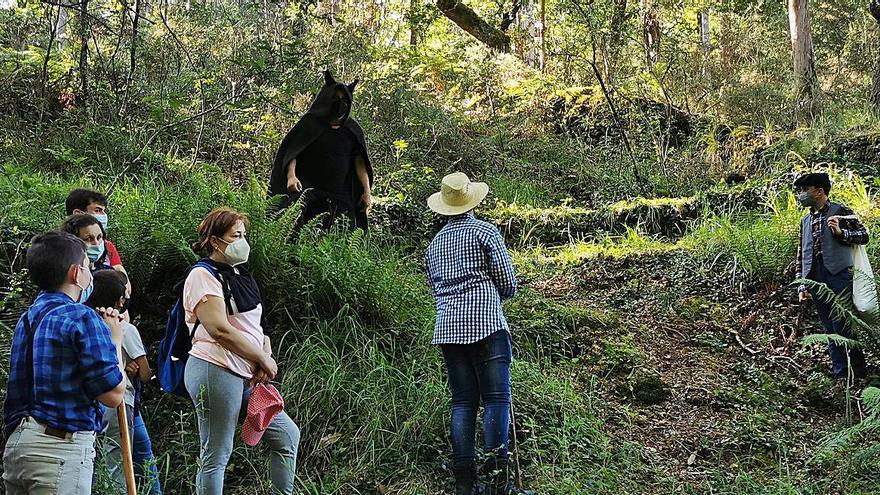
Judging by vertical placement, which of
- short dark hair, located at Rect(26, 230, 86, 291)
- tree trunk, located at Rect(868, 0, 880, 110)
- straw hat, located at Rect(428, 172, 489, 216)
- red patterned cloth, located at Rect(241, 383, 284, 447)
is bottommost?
red patterned cloth, located at Rect(241, 383, 284, 447)

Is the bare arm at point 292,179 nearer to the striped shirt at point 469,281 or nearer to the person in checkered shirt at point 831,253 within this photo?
the striped shirt at point 469,281

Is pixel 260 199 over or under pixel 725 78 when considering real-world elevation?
under

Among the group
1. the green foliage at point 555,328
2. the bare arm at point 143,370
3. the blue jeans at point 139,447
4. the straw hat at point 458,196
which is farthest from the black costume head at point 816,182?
the blue jeans at point 139,447

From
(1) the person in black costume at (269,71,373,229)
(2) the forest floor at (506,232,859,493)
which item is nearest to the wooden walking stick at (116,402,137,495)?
(2) the forest floor at (506,232,859,493)

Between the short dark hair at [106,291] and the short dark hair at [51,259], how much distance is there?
869mm

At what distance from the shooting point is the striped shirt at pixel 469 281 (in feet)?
15.0

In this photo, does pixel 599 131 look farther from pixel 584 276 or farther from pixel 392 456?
pixel 392 456

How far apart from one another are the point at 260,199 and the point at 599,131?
9968 mm

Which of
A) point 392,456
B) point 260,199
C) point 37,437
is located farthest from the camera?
point 260,199

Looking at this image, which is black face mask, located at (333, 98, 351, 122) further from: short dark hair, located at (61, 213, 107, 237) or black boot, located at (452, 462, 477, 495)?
black boot, located at (452, 462, 477, 495)

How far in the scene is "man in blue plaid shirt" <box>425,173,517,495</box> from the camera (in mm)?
4559

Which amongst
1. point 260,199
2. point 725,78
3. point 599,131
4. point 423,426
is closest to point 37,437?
point 423,426

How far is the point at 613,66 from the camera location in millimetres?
13367

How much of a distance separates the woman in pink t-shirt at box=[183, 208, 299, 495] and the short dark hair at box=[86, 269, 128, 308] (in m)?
0.41
